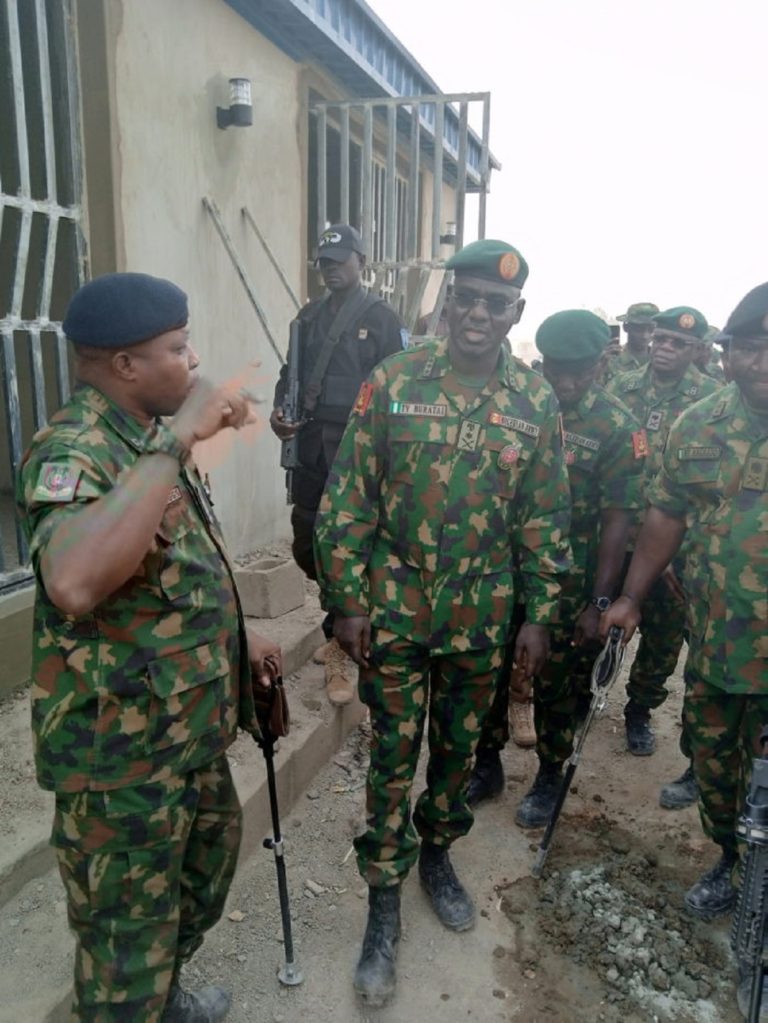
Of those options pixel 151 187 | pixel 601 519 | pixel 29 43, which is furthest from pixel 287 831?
pixel 29 43

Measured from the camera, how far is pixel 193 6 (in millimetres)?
4059

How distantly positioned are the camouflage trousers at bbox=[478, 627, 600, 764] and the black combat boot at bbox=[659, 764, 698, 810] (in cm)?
52

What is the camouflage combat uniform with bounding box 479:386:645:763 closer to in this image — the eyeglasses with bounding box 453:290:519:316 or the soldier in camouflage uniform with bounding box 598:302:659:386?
the eyeglasses with bounding box 453:290:519:316

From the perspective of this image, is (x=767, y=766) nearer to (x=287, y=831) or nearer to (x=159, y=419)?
(x=159, y=419)

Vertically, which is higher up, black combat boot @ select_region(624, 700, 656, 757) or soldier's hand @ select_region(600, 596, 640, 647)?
soldier's hand @ select_region(600, 596, 640, 647)

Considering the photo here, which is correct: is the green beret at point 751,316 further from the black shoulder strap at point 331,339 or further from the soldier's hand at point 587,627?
the black shoulder strap at point 331,339

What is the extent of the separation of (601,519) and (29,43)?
2.99 metres

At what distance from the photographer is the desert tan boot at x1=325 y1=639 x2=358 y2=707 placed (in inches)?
147

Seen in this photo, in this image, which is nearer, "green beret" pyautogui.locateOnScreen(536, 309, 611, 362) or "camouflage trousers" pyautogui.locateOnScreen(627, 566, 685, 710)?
"green beret" pyautogui.locateOnScreen(536, 309, 611, 362)

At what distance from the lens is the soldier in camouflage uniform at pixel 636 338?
271 inches

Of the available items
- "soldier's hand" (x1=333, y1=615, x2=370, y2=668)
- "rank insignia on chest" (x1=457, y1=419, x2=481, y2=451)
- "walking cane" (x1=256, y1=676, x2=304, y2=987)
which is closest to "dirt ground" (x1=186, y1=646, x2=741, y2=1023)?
"walking cane" (x1=256, y1=676, x2=304, y2=987)

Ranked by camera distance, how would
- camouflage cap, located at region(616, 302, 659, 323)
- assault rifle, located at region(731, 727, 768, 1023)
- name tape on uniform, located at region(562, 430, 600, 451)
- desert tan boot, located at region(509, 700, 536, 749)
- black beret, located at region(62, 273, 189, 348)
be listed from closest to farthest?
black beret, located at region(62, 273, 189, 348)
assault rifle, located at region(731, 727, 768, 1023)
name tape on uniform, located at region(562, 430, 600, 451)
desert tan boot, located at region(509, 700, 536, 749)
camouflage cap, located at region(616, 302, 659, 323)

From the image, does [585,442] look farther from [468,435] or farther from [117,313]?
[117,313]

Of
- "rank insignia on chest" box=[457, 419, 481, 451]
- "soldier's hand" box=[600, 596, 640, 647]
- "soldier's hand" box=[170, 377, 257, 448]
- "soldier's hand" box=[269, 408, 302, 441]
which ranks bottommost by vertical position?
"soldier's hand" box=[600, 596, 640, 647]
